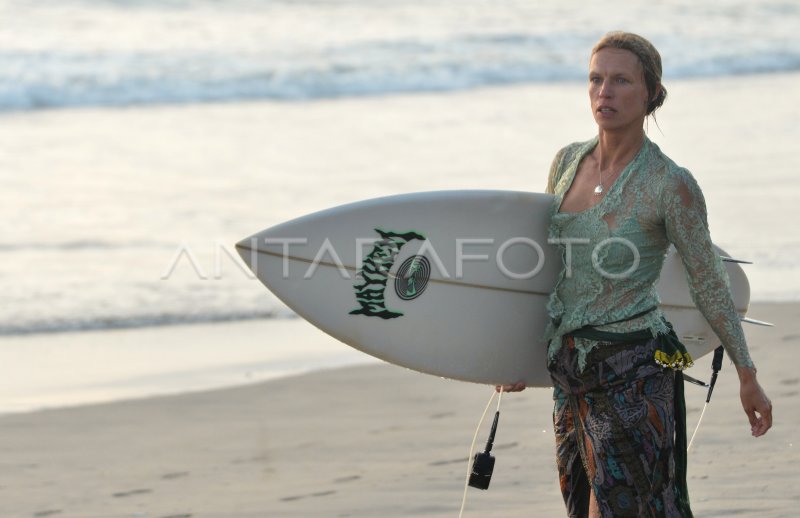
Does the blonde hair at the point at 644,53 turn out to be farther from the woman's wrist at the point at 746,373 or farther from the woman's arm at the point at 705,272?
the woman's wrist at the point at 746,373

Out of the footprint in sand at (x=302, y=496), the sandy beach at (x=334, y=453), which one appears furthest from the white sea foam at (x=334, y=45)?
the footprint in sand at (x=302, y=496)

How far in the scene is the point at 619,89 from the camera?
2.44m

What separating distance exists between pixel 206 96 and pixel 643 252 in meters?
12.9

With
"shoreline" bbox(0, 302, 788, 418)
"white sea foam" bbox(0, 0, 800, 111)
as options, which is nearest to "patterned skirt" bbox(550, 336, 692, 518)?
"shoreline" bbox(0, 302, 788, 418)

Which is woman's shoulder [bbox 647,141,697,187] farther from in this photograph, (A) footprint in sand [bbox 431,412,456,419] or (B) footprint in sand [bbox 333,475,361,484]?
(A) footprint in sand [bbox 431,412,456,419]

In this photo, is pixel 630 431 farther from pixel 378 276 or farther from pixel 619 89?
pixel 378 276

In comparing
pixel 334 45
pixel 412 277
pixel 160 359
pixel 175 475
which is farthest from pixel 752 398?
pixel 334 45

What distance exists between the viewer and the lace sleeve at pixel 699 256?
7.75 feet

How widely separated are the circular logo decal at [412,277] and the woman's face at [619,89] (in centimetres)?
74

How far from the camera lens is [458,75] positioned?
1619cm

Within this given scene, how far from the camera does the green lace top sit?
93.5 inches

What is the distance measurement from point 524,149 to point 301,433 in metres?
6.43

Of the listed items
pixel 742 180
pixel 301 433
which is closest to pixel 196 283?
pixel 301 433

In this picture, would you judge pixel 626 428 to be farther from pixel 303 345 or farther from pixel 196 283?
pixel 196 283
